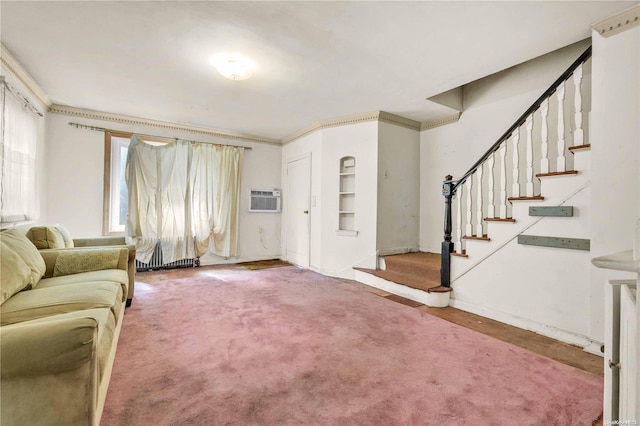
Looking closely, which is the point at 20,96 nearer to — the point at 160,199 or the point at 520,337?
the point at 160,199

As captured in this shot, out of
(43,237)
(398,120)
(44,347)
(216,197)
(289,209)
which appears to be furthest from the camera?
(289,209)

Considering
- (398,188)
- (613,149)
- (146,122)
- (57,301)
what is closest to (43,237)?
(57,301)

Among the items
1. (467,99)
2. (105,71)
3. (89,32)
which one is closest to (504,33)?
(467,99)

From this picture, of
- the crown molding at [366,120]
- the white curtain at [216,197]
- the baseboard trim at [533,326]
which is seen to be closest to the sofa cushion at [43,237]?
the white curtain at [216,197]

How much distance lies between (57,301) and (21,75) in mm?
2902

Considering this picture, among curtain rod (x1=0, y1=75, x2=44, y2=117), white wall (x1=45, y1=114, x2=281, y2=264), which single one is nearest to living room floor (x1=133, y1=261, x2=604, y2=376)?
white wall (x1=45, y1=114, x2=281, y2=264)

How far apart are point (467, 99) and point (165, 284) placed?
16.4 ft

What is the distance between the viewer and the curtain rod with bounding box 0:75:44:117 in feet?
8.68

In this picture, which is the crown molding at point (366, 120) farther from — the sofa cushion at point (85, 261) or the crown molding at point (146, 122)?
the sofa cushion at point (85, 261)

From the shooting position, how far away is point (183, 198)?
484cm

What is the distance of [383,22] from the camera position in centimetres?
218

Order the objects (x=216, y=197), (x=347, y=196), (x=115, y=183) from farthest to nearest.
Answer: (x=216, y=197) < (x=347, y=196) < (x=115, y=183)

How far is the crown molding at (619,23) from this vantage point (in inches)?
77.9

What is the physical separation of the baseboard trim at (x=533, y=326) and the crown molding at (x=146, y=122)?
4465 mm
